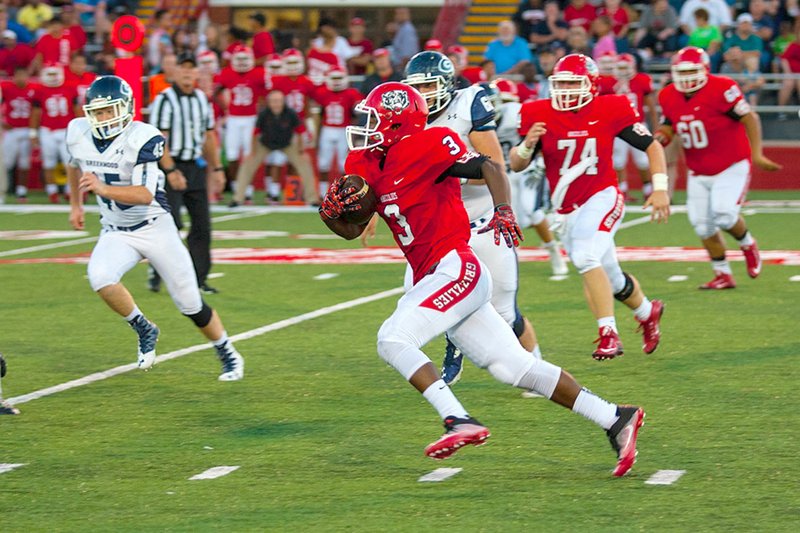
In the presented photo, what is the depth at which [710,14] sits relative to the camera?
2047 cm

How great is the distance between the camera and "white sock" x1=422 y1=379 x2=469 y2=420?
538 cm

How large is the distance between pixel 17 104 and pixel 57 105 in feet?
3.18

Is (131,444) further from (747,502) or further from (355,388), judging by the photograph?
(747,502)

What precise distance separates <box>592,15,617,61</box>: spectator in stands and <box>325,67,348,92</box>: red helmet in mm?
3366

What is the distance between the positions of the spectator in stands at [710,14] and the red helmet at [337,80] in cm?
501

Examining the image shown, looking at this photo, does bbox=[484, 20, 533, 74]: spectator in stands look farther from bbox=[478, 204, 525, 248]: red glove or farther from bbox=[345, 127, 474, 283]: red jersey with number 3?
bbox=[478, 204, 525, 248]: red glove

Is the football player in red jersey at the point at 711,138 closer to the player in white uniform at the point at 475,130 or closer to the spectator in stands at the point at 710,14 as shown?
the player in white uniform at the point at 475,130

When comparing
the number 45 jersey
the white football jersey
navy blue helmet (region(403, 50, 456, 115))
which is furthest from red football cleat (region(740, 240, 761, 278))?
the number 45 jersey

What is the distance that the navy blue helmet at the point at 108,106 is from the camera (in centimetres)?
762

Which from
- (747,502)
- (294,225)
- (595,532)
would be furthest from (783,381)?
(294,225)

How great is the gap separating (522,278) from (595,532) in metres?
7.15

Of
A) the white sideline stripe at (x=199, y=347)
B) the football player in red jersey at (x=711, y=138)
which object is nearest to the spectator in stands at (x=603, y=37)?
the football player in red jersey at (x=711, y=138)

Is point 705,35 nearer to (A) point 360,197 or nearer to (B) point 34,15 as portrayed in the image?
(B) point 34,15

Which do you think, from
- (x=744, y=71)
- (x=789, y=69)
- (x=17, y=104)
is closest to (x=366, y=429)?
(x=744, y=71)
